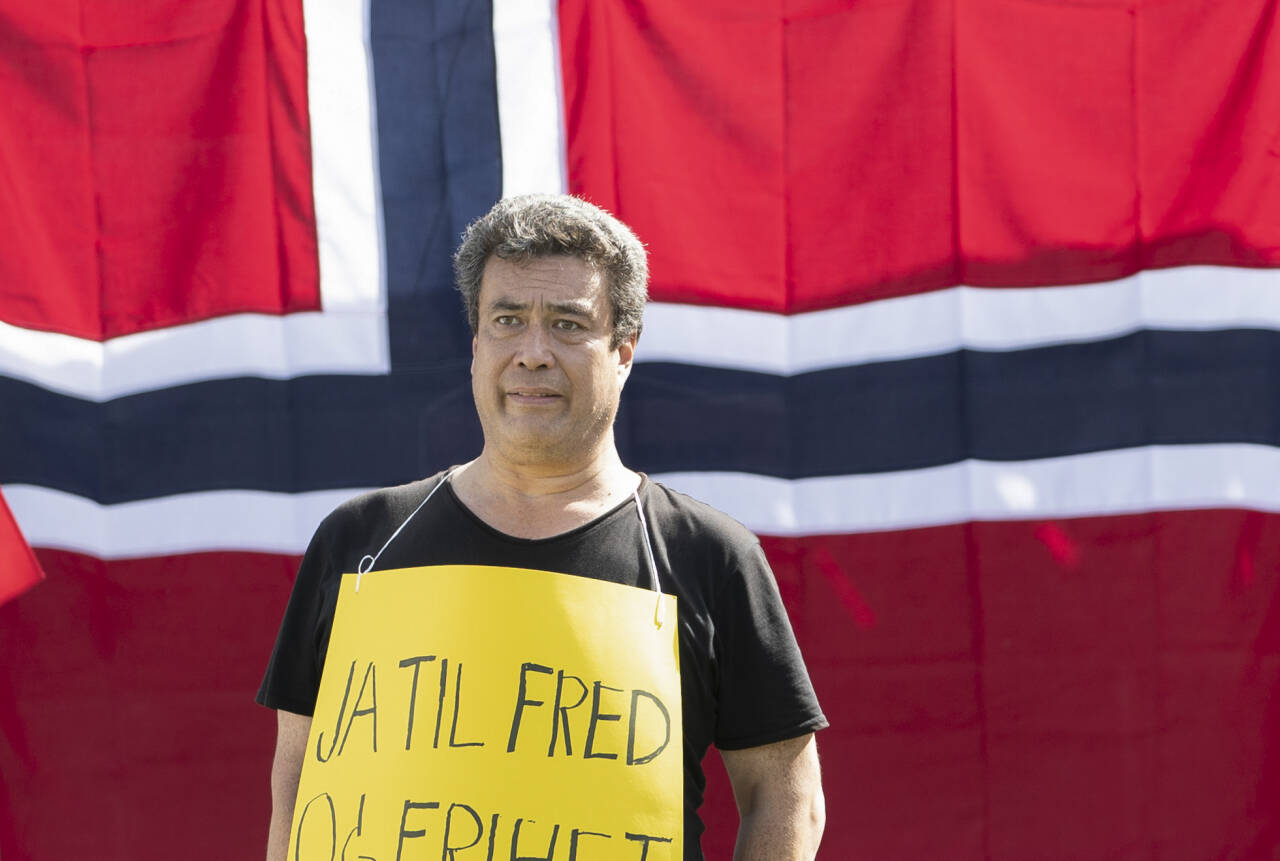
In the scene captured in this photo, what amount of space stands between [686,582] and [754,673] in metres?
0.14

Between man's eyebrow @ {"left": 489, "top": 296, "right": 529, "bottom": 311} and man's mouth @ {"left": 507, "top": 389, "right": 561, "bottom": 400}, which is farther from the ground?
man's eyebrow @ {"left": 489, "top": 296, "right": 529, "bottom": 311}

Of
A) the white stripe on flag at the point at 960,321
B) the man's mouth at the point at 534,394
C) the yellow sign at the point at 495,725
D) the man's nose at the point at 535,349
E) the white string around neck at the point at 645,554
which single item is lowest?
the yellow sign at the point at 495,725

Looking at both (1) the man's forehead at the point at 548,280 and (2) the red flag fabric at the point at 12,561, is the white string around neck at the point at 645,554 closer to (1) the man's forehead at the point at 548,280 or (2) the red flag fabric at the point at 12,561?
(1) the man's forehead at the point at 548,280

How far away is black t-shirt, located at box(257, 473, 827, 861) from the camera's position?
1422mm

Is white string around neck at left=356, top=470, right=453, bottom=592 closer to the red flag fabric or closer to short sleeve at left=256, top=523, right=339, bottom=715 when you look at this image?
short sleeve at left=256, top=523, right=339, bottom=715

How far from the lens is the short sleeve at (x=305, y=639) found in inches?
58.9

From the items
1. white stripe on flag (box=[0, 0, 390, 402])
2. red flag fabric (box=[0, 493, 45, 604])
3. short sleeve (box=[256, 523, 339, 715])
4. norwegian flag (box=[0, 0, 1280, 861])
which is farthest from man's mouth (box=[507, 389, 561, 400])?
red flag fabric (box=[0, 493, 45, 604])

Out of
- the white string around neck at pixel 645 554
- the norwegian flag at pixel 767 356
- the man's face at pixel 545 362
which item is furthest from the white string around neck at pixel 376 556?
the norwegian flag at pixel 767 356

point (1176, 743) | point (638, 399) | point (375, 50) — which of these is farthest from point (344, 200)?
point (1176, 743)

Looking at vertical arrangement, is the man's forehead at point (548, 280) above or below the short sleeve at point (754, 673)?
above

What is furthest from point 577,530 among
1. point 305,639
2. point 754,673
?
point 305,639

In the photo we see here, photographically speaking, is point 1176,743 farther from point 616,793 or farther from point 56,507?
point 56,507

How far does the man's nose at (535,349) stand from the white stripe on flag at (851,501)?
0.83 m

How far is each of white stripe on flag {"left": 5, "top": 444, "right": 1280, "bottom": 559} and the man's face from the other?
2.60 feet
